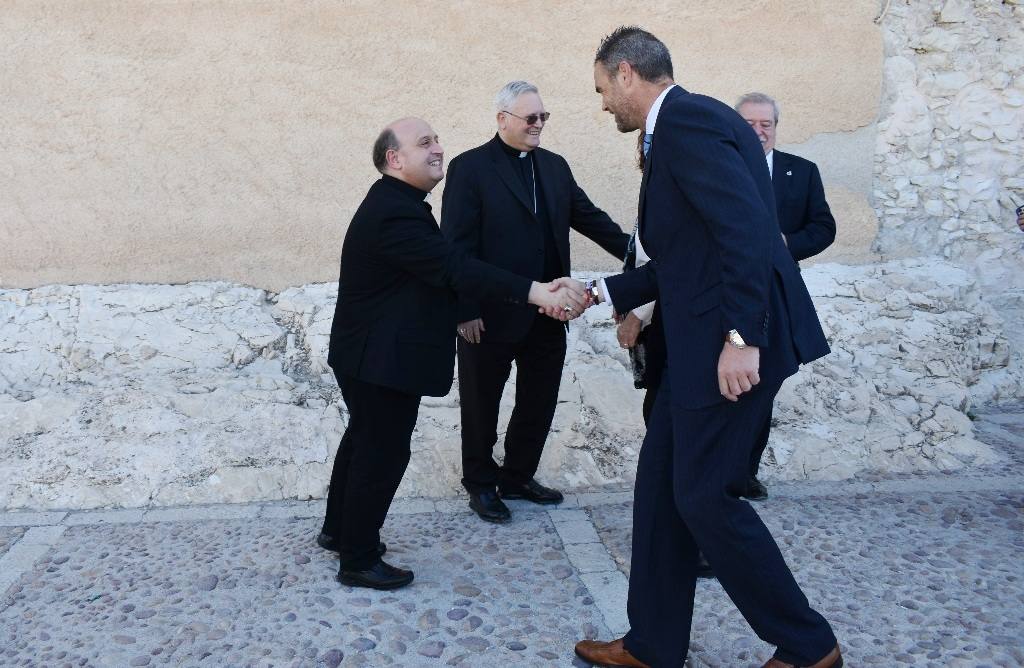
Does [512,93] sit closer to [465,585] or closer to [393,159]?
[393,159]

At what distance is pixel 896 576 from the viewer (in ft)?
11.3

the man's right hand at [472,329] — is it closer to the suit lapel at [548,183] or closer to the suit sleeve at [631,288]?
the suit lapel at [548,183]

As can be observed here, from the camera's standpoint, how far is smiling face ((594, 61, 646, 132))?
8.96 ft

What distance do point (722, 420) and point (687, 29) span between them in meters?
4.18

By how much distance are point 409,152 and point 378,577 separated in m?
1.54

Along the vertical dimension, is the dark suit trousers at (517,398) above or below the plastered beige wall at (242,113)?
below

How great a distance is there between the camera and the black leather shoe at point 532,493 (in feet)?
14.1

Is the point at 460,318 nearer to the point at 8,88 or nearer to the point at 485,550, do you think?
the point at 485,550

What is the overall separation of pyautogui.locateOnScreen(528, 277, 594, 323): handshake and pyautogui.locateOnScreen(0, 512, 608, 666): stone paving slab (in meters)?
0.98

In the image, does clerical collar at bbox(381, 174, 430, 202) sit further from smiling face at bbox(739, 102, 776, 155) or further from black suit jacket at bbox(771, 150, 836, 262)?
black suit jacket at bbox(771, 150, 836, 262)

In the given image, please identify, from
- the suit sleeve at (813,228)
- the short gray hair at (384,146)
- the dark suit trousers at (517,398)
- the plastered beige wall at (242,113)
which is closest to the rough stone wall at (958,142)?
the plastered beige wall at (242,113)

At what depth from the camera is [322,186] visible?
5711mm

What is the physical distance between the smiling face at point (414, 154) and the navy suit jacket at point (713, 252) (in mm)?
983

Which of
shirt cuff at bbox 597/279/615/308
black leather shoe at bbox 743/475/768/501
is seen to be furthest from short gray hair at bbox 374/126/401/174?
black leather shoe at bbox 743/475/768/501
